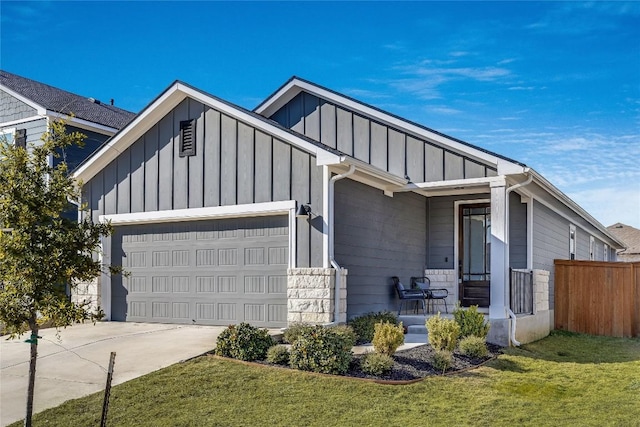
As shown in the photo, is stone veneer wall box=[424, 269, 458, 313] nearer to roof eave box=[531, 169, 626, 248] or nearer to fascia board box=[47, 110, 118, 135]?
roof eave box=[531, 169, 626, 248]

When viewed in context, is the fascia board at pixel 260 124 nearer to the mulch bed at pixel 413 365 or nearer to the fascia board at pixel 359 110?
the fascia board at pixel 359 110

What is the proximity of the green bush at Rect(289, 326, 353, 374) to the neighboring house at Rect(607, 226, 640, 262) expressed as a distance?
2953cm

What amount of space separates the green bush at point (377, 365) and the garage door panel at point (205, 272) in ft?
10.1

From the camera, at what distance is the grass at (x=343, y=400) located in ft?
21.3

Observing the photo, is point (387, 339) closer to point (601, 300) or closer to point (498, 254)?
point (498, 254)

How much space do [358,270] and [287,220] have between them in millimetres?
1682

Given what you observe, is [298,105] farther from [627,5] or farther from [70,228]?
[70,228]

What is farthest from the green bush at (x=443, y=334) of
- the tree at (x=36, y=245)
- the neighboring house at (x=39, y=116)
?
the neighboring house at (x=39, y=116)

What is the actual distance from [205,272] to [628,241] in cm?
3221

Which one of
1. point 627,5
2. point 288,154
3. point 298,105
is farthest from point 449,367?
point 298,105

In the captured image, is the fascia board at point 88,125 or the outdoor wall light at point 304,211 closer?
the outdoor wall light at point 304,211

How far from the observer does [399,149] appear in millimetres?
12867

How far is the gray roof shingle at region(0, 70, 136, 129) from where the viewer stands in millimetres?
16922

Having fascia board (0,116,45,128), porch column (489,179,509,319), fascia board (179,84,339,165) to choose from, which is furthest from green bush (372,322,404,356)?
fascia board (0,116,45,128)
